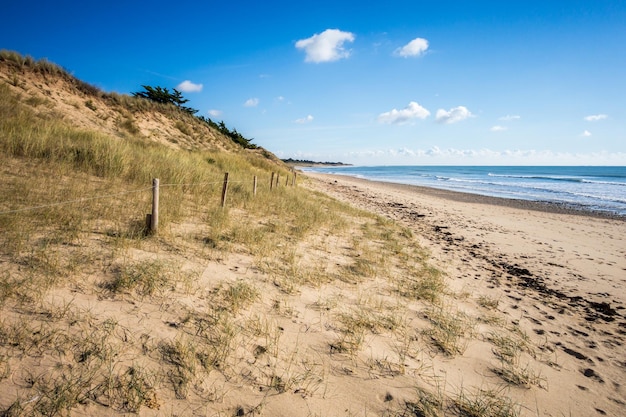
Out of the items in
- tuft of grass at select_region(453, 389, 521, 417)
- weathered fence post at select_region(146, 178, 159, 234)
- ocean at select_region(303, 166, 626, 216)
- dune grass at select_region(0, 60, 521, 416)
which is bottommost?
tuft of grass at select_region(453, 389, 521, 417)

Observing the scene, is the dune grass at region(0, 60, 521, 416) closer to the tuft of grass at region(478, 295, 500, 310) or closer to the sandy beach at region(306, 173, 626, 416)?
the tuft of grass at region(478, 295, 500, 310)

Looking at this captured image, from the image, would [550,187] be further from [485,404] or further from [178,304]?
[178,304]

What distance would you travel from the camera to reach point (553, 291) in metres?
5.94

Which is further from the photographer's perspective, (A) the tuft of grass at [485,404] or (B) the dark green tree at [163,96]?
(B) the dark green tree at [163,96]

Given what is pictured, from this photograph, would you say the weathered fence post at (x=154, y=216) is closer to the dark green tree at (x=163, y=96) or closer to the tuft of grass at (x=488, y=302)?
the tuft of grass at (x=488, y=302)

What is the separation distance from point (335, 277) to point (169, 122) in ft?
79.5

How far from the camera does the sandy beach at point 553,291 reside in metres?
3.08

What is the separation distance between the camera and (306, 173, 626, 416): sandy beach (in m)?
3.08

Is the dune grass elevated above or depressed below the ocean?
below

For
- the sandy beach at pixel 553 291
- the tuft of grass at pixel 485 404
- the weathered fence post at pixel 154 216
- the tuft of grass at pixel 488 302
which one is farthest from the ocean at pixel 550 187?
the weathered fence post at pixel 154 216

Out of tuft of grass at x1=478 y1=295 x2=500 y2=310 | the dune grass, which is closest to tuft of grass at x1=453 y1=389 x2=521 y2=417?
the dune grass

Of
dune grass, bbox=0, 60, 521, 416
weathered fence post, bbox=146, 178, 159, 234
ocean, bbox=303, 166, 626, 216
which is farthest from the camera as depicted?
ocean, bbox=303, 166, 626, 216

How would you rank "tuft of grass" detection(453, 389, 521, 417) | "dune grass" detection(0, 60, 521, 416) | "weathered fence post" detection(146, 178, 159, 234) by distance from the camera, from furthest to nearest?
"weathered fence post" detection(146, 178, 159, 234) → "tuft of grass" detection(453, 389, 521, 417) → "dune grass" detection(0, 60, 521, 416)

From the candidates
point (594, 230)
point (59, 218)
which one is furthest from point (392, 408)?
point (594, 230)
